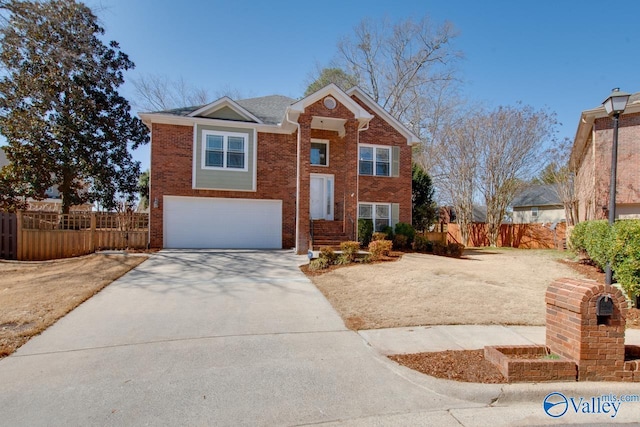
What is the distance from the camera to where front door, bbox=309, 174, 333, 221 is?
1584 centimetres

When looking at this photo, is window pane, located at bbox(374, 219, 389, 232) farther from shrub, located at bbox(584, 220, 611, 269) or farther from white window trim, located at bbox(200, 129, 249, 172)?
shrub, located at bbox(584, 220, 611, 269)

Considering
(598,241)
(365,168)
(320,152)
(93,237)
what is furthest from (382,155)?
(93,237)

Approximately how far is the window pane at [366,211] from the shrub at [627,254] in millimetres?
10124

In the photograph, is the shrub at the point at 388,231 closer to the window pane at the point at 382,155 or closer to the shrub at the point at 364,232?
the shrub at the point at 364,232

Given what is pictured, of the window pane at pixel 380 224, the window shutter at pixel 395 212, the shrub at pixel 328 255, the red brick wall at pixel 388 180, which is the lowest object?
the shrub at pixel 328 255

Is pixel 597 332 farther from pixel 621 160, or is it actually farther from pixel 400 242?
pixel 621 160

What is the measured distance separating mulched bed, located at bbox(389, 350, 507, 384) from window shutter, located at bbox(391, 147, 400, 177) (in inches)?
518

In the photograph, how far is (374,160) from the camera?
1675 cm

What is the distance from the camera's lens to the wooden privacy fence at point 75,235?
44.3 feet

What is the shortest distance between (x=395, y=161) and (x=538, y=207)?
24.3 meters

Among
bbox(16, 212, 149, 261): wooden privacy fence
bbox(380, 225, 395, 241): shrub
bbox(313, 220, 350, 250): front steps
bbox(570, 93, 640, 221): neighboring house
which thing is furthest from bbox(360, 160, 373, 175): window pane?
bbox(16, 212, 149, 261): wooden privacy fence

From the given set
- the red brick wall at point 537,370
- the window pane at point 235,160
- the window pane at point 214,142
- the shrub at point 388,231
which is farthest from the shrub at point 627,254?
the window pane at point 214,142

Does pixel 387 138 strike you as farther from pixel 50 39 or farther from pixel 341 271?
pixel 50 39

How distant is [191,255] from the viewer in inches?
496
